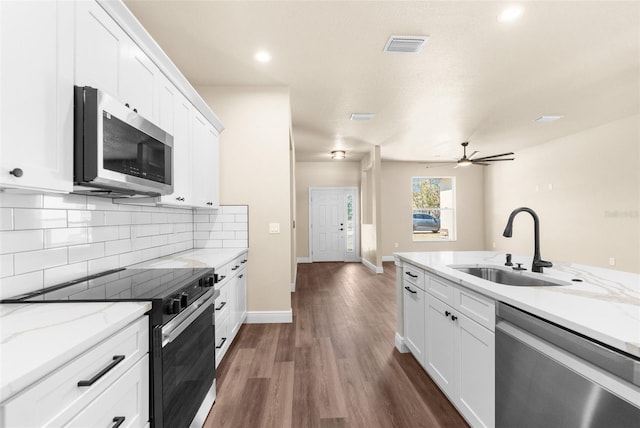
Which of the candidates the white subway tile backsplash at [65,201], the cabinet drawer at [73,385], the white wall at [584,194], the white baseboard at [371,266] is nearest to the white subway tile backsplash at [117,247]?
the white subway tile backsplash at [65,201]

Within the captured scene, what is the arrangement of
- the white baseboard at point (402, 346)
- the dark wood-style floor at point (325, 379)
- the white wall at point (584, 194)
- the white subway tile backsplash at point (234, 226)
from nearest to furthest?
the dark wood-style floor at point (325, 379) → the white baseboard at point (402, 346) → the white subway tile backsplash at point (234, 226) → the white wall at point (584, 194)

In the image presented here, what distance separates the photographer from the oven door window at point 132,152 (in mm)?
1348

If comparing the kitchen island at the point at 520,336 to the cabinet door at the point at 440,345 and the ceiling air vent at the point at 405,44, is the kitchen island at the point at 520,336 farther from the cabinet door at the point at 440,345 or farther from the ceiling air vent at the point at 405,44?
the ceiling air vent at the point at 405,44

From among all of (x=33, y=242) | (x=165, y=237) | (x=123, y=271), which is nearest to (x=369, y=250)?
(x=165, y=237)

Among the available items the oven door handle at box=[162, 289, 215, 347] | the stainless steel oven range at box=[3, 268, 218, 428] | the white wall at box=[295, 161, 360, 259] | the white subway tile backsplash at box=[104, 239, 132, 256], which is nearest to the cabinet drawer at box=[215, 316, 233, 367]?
the stainless steel oven range at box=[3, 268, 218, 428]

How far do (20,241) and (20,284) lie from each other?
0.19 meters

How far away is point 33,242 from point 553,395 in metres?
2.27

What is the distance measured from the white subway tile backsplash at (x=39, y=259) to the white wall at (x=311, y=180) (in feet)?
21.8

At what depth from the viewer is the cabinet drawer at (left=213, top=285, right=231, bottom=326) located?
2.29m

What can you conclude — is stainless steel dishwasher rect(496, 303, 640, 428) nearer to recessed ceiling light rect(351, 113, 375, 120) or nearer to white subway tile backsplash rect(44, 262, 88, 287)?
white subway tile backsplash rect(44, 262, 88, 287)

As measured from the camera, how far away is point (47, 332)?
0.89m

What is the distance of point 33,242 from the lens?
1.37 m

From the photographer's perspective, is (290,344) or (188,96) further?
(290,344)

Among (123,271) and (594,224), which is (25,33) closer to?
(123,271)
